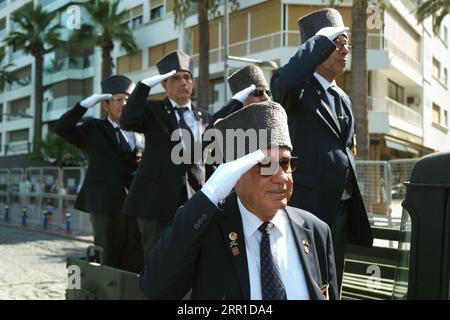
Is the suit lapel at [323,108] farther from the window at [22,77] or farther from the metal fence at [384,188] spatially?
the window at [22,77]

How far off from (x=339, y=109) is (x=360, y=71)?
11619 mm

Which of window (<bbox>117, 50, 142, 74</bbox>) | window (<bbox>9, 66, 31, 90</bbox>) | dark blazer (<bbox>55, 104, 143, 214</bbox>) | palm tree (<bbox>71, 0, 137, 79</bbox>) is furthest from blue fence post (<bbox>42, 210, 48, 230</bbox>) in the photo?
window (<bbox>9, 66, 31, 90</bbox>)

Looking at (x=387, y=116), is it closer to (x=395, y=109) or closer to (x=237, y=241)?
(x=395, y=109)

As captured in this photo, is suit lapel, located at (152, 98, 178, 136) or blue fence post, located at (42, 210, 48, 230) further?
blue fence post, located at (42, 210, 48, 230)

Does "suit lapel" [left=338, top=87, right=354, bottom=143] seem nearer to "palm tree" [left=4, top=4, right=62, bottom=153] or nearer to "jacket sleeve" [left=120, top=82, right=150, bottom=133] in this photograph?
"jacket sleeve" [left=120, top=82, right=150, bottom=133]

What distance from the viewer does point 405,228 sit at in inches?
93.4

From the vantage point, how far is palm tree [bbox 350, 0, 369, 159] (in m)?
14.1

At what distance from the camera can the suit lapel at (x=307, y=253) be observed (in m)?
2.10

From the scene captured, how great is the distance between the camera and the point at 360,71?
1459cm

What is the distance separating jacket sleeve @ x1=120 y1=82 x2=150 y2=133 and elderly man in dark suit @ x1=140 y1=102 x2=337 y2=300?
5.94ft

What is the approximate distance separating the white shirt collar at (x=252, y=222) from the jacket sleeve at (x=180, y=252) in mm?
184

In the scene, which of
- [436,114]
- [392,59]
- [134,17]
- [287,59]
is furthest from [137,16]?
[436,114]
